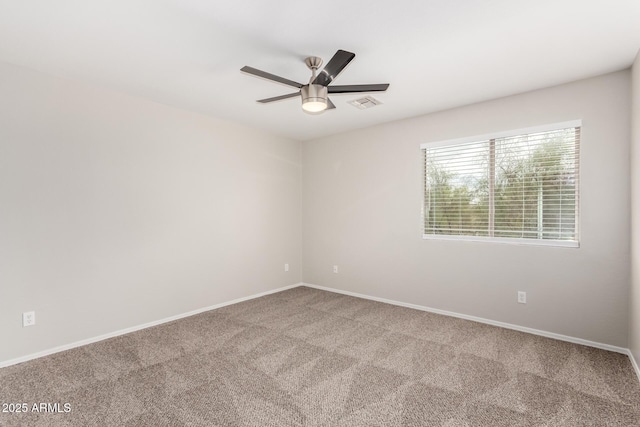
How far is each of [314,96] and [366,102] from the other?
4.01 ft

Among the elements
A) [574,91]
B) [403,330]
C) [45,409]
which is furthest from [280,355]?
[574,91]

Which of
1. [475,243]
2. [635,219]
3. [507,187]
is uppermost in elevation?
[507,187]

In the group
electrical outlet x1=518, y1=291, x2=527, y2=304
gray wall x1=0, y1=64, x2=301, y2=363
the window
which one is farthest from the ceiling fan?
electrical outlet x1=518, y1=291, x2=527, y2=304

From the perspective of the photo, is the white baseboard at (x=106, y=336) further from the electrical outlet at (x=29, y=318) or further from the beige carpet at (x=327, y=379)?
the electrical outlet at (x=29, y=318)

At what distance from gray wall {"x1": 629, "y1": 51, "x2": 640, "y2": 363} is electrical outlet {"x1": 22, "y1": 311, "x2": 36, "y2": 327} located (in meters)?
4.99

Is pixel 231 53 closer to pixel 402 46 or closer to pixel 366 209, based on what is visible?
pixel 402 46

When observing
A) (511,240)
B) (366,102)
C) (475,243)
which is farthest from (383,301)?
(366,102)

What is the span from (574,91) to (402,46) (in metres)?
1.95

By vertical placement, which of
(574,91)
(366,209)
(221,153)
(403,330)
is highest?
(574,91)

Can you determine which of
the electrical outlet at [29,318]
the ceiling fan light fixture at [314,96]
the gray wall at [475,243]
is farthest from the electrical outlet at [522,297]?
the electrical outlet at [29,318]

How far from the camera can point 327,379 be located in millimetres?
2398

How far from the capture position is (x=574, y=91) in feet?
9.99

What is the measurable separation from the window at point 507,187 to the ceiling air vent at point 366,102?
Result: 0.99 meters

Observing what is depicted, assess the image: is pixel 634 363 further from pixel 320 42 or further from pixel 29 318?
pixel 29 318
